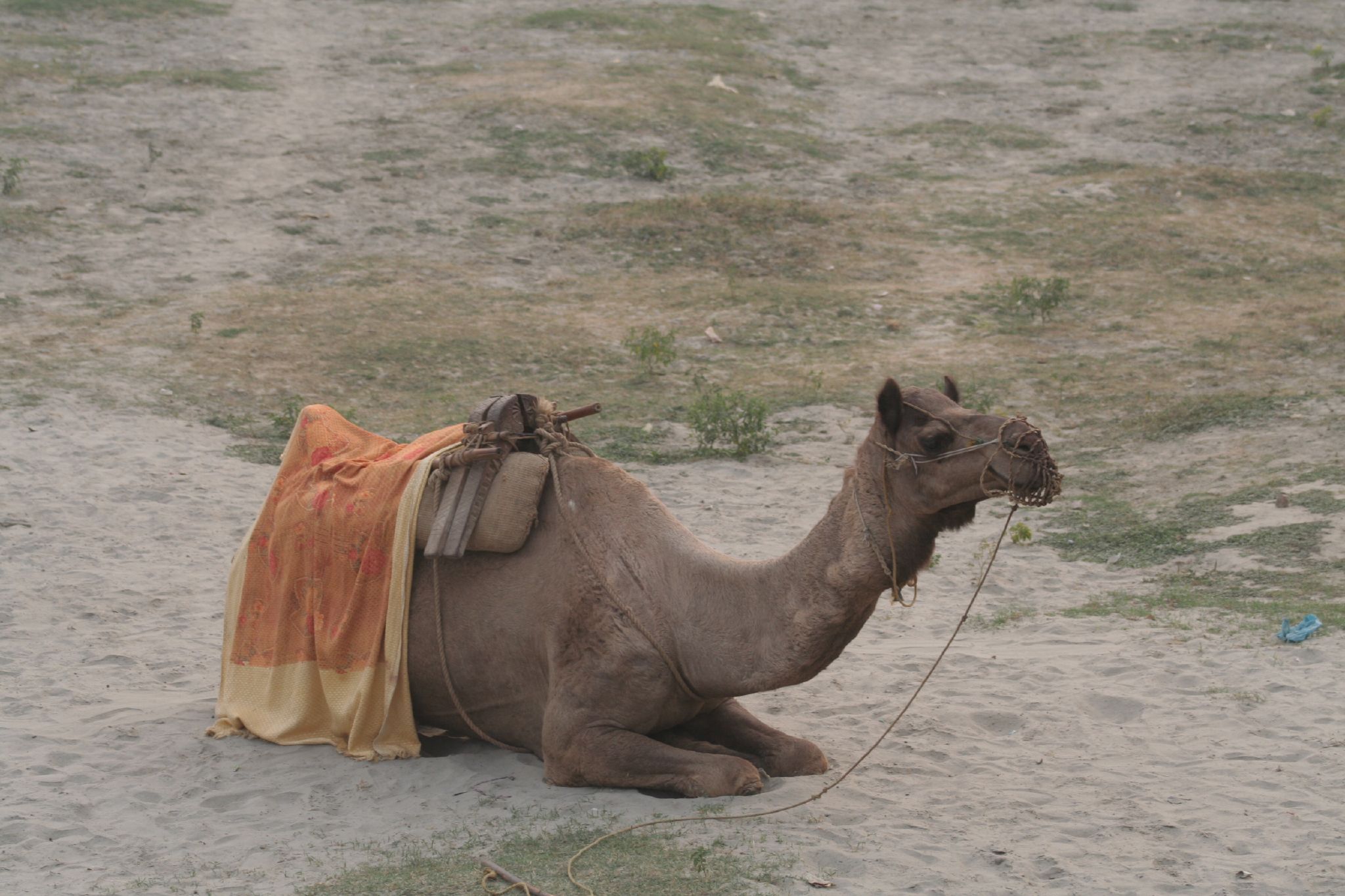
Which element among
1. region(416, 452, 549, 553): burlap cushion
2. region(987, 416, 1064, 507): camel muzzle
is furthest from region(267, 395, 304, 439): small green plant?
region(987, 416, 1064, 507): camel muzzle

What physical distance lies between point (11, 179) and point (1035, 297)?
35.7 ft

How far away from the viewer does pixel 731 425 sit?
1112 cm

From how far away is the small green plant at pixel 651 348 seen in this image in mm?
12744

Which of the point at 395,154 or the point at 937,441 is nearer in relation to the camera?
the point at 937,441

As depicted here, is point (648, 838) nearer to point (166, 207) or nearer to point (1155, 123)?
point (166, 207)

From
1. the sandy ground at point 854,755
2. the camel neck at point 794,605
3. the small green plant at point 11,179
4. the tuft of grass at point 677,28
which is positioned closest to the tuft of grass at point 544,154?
the tuft of grass at point 677,28

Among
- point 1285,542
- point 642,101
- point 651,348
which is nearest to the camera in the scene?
point 1285,542

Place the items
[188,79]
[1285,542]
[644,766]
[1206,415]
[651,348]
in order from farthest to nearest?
[188,79] → [651,348] → [1206,415] → [1285,542] → [644,766]

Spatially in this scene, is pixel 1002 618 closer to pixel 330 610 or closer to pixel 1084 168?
pixel 330 610

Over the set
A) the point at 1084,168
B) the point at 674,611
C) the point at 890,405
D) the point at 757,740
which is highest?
the point at 890,405

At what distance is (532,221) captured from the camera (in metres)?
16.7

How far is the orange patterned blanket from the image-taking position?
20.7 ft

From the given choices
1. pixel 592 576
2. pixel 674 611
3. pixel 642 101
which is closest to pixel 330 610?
pixel 592 576

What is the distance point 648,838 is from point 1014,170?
1598 centimetres
